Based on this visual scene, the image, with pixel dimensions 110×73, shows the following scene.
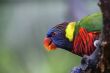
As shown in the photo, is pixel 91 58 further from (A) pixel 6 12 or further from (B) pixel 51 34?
(A) pixel 6 12

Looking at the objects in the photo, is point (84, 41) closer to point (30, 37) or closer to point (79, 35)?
point (79, 35)

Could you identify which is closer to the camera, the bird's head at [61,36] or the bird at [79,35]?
the bird at [79,35]

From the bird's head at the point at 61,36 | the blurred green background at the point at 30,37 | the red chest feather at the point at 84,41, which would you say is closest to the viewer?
the red chest feather at the point at 84,41

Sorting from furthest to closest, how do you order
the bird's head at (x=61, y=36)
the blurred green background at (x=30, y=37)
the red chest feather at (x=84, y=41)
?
1. the blurred green background at (x=30, y=37)
2. the bird's head at (x=61, y=36)
3. the red chest feather at (x=84, y=41)

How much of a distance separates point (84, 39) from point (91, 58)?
30.2 inches

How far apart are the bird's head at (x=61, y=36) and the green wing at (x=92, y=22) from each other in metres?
0.10

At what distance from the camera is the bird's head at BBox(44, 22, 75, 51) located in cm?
217

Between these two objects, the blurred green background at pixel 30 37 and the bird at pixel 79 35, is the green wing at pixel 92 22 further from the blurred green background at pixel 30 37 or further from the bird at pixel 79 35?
the blurred green background at pixel 30 37

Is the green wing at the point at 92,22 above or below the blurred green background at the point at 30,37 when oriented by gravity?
above

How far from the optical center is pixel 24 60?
321 cm

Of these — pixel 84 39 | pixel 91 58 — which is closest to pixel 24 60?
pixel 84 39

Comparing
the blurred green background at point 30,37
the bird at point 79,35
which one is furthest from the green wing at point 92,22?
the blurred green background at point 30,37

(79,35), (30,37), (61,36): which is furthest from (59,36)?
(30,37)

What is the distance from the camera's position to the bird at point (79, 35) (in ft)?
6.56
